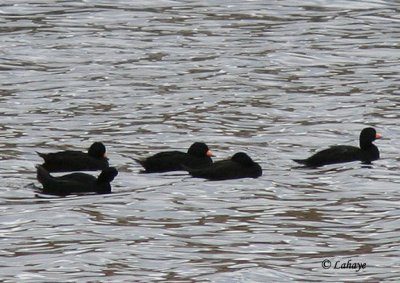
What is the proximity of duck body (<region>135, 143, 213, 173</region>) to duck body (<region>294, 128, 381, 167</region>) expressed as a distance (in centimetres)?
131

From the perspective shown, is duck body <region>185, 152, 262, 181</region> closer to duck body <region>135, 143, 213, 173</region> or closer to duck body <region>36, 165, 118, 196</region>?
duck body <region>135, 143, 213, 173</region>

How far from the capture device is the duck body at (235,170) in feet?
72.3

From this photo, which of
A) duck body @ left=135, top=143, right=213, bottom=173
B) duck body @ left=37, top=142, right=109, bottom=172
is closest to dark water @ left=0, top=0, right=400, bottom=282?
duck body @ left=135, top=143, right=213, bottom=173

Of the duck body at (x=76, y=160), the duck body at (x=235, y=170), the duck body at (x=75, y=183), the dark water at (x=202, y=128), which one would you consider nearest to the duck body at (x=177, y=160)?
the dark water at (x=202, y=128)

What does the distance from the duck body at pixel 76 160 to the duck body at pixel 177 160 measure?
0.53 metres

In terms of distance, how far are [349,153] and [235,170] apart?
7.22 feet

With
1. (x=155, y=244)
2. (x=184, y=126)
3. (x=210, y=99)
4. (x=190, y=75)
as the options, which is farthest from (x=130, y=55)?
(x=155, y=244)

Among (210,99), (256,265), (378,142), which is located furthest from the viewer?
(210,99)

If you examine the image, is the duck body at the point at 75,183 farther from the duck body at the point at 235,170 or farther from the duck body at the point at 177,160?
the duck body at the point at 235,170

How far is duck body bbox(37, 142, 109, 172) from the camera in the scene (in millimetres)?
22422

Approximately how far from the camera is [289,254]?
18.0 m

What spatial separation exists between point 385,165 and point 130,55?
10.5 meters

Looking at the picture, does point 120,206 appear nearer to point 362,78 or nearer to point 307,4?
point 362,78

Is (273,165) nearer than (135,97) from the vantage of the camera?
Yes
